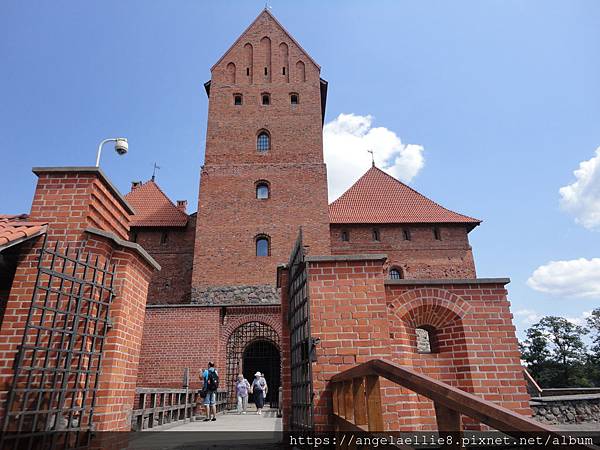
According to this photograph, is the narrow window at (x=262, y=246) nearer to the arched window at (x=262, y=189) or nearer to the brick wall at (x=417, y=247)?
the arched window at (x=262, y=189)

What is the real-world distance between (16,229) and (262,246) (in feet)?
42.0

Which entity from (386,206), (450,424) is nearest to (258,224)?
(386,206)

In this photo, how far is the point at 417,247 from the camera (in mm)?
18484

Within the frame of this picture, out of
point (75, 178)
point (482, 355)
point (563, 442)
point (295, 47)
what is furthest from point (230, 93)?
point (563, 442)

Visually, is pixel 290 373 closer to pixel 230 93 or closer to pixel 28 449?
pixel 28 449

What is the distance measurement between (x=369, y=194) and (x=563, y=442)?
20.1 meters

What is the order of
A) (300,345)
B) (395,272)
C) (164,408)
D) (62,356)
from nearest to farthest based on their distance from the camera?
(62,356) → (300,345) → (164,408) → (395,272)

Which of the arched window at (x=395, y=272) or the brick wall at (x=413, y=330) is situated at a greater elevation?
the arched window at (x=395, y=272)

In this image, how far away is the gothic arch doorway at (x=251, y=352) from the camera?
43.1 feet

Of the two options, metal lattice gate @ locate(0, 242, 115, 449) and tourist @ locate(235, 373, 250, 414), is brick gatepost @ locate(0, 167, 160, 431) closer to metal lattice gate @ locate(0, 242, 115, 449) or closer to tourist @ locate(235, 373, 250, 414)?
metal lattice gate @ locate(0, 242, 115, 449)

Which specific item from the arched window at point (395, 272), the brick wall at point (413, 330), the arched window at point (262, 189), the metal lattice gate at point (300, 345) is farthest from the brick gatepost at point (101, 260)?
the arched window at point (395, 272)

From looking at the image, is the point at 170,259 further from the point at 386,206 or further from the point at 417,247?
the point at 417,247

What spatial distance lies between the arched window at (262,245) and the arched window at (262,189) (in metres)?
1.94

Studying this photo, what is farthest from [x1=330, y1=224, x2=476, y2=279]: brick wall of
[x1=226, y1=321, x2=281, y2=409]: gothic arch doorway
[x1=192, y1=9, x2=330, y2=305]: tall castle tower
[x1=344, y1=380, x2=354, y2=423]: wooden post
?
[x1=344, y1=380, x2=354, y2=423]: wooden post
